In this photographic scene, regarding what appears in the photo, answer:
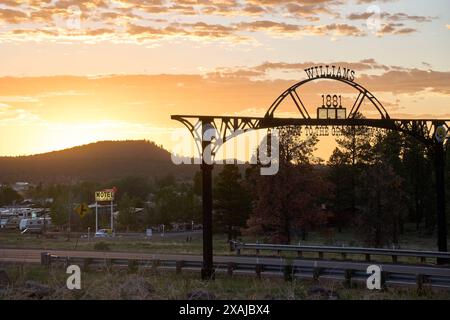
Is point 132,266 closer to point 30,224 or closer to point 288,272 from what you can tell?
point 288,272

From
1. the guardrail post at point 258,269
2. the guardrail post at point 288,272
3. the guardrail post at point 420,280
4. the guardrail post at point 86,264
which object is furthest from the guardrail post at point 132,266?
the guardrail post at point 420,280

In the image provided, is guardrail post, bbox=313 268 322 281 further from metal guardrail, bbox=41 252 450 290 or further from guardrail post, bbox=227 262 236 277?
guardrail post, bbox=227 262 236 277

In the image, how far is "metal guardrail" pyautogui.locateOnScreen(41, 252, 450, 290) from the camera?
23419mm

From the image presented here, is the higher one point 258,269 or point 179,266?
point 258,269

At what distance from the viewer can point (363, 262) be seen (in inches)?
1358

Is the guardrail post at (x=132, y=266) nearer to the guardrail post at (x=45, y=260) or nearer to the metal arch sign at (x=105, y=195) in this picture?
the guardrail post at (x=45, y=260)

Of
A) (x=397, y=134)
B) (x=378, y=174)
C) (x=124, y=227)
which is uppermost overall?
(x=397, y=134)

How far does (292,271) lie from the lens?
1008 inches

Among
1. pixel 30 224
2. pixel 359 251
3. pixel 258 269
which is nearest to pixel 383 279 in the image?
pixel 258 269

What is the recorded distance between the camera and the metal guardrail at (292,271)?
2342cm
